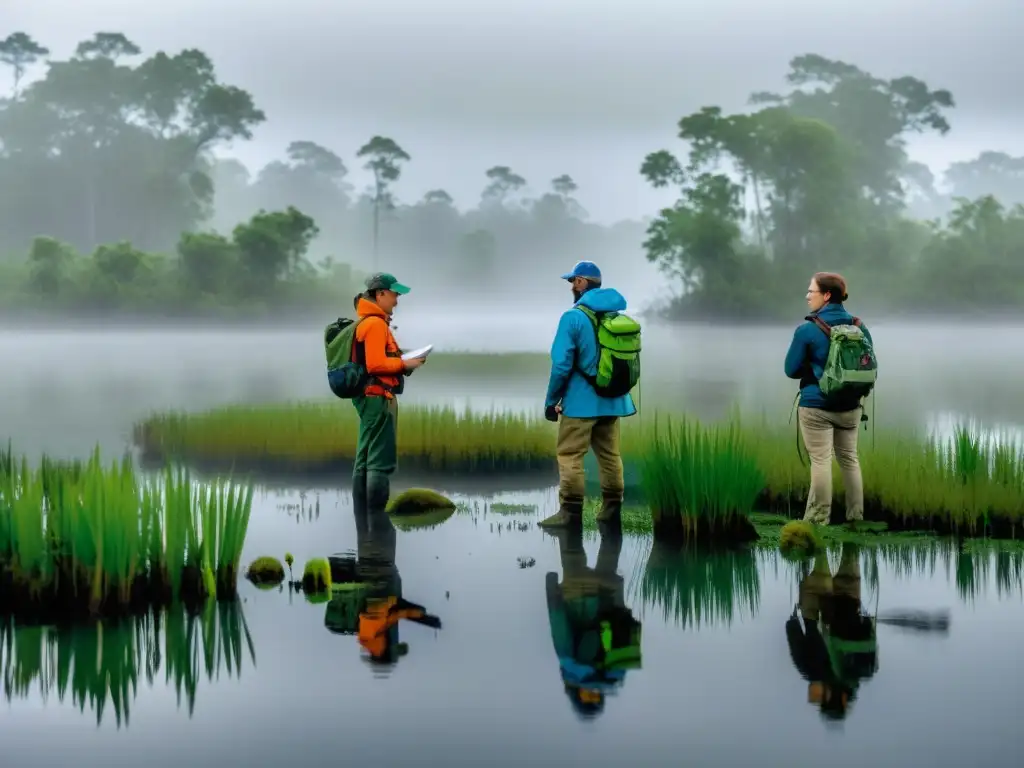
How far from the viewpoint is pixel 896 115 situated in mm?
105625

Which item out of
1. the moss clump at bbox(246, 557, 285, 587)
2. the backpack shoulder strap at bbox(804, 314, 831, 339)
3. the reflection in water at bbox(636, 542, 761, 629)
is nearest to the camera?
the reflection in water at bbox(636, 542, 761, 629)

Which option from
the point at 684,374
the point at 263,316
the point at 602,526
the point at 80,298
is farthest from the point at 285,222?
the point at 602,526

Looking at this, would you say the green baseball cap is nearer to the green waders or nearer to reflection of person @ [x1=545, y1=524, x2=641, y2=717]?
the green waders

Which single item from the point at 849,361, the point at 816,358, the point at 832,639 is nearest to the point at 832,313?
the point at 816,358

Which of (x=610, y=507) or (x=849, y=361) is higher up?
(x=849, y=361)

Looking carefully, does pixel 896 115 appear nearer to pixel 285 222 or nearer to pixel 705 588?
pixel 285 222

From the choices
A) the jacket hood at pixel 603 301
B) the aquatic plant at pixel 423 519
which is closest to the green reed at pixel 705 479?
the jacket hood at pixel 603 301

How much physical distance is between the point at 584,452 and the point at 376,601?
3.24m

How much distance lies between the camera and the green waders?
1188cm

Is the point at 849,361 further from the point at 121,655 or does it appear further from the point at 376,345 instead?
the point at 121,655

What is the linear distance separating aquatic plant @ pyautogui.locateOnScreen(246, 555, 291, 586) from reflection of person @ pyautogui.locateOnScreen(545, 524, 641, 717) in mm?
1804

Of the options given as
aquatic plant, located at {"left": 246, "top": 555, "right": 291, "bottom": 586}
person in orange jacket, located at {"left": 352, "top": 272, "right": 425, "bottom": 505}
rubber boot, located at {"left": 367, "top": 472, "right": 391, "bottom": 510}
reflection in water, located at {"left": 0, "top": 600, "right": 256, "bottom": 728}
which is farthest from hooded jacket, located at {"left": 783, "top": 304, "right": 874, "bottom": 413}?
reflection in water, located at {"left": 0, "top": 600, "right": 256, "bottom": 728}

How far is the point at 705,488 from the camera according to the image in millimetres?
10945

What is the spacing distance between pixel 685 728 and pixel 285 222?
270ft
